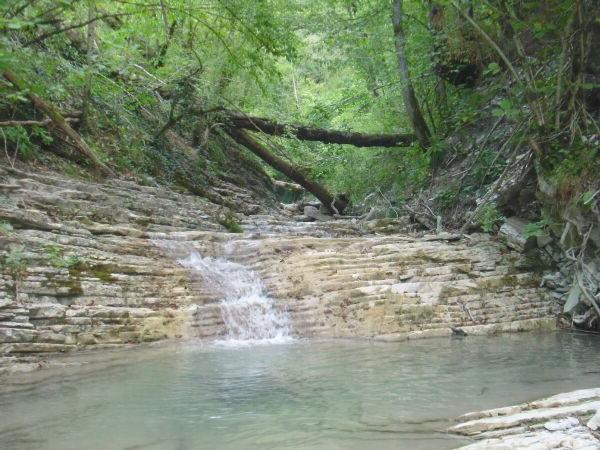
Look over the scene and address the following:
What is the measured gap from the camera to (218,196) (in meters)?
14.4

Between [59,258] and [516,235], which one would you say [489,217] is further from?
[59,258]

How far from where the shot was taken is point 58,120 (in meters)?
10.6

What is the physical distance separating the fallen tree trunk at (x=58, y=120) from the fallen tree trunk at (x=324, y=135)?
168 inches

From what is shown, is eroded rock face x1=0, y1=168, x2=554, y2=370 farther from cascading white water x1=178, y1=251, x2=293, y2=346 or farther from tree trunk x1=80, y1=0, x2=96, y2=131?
tree trunk x1=80, y1=0, x2=96, y2=131

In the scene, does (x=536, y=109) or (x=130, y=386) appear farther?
(x=536, y=109)

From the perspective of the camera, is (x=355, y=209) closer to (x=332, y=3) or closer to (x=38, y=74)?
(x=332, y=3)

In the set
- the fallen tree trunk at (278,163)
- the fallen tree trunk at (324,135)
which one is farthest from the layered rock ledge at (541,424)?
the fallen tree trunk at (278,163)

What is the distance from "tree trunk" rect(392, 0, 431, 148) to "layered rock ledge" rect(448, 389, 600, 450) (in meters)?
9.46

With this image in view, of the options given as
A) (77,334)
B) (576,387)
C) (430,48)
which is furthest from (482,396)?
(430,48)

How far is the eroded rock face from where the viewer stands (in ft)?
21.4

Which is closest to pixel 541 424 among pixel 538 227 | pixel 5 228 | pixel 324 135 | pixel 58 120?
pixel 538 227

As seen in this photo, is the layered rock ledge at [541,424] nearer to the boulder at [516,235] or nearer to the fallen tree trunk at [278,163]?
the boulder at [516,235]

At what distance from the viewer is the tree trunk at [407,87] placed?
39.1 feet

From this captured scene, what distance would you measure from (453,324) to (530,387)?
3.39 meters
